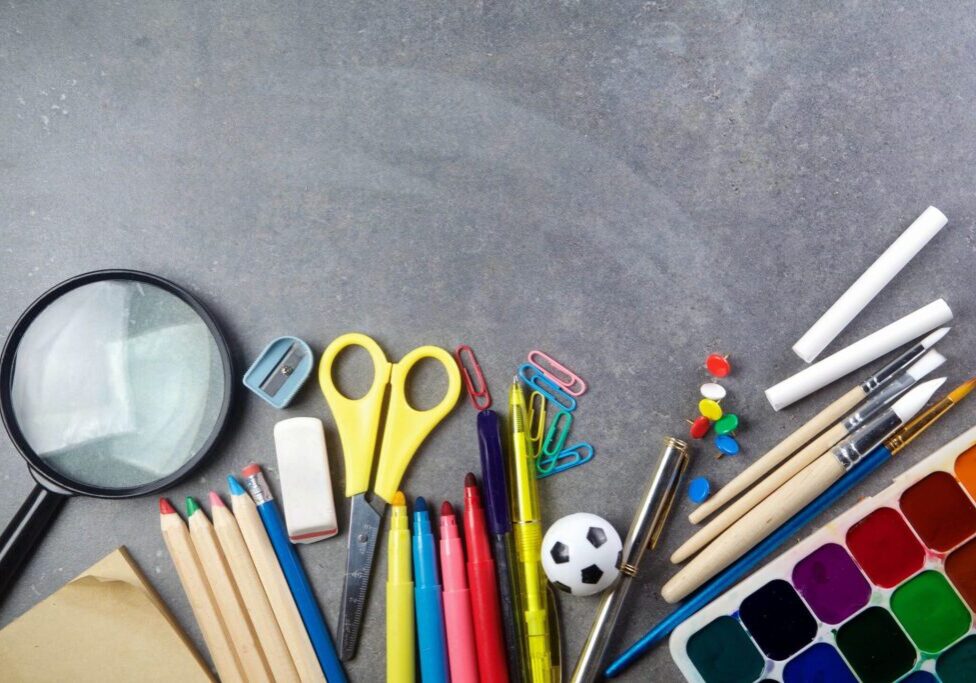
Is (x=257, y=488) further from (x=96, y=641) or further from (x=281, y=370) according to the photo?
(x=96, y=641)

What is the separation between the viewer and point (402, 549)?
1169 millimetres

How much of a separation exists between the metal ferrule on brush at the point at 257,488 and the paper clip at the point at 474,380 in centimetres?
33

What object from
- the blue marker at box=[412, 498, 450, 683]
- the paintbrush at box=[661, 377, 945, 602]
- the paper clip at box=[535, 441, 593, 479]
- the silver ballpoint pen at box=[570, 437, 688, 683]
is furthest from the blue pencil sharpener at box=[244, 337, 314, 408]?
the paintbrush at box=[661, 377, 945, 602]

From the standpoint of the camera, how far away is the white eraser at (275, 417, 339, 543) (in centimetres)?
119

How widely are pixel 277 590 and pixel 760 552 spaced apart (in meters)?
0.68

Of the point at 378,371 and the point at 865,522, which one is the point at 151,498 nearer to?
the point at 378,371

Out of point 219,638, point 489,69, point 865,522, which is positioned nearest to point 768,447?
point 865,522

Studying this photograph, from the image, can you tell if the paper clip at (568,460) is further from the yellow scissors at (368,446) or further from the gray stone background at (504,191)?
the yellow scissors at (368,446)

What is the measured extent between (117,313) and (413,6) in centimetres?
63

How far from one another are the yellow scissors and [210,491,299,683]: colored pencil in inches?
3.3

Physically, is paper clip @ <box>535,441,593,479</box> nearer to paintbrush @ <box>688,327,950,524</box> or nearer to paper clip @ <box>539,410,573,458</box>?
paper clip @ <box>539,410,573,458</box>

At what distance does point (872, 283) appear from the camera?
46.2 inches

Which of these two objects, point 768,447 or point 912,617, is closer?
point 912,617

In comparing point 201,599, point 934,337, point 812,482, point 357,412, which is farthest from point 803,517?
point 201,599
